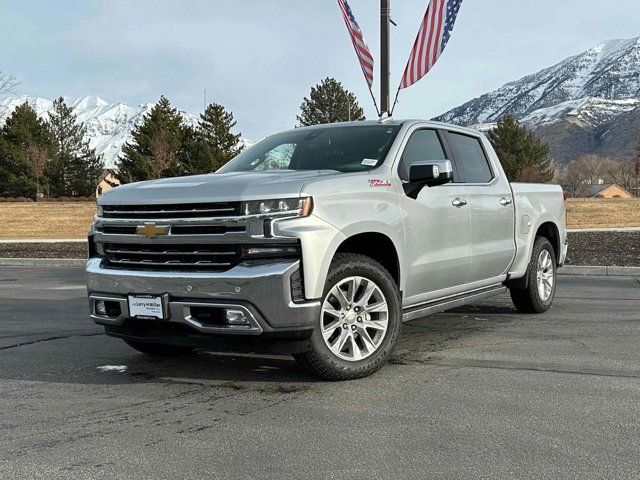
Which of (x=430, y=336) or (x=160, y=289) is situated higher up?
(x=160, y=289)

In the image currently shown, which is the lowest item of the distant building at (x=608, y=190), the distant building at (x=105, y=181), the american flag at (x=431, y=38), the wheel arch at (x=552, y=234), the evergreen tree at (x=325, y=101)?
the distant building at (x=608, y=190)

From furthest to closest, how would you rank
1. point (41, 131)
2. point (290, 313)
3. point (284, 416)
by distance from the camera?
point (41, 131)
point (290, 313)
point (284, 416)

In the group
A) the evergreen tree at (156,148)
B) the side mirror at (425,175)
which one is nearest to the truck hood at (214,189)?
the side mirror at (425,175)

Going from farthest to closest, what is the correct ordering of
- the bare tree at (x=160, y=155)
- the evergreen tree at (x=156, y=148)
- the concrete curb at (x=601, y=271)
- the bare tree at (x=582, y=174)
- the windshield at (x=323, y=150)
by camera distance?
the bare tree at (x=582, y=174) < the evergreen tree at (x=156, y=148) < the bare tree at (x=160, y=155) < the concrete curb at (x=601, y=271) < the windshield at (x=323, y=150)

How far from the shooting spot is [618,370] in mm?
4988

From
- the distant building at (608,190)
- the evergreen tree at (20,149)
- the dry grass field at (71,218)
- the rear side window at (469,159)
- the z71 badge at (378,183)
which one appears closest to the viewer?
the z71 badge at (378,183)

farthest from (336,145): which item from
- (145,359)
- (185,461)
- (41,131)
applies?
(41,131)

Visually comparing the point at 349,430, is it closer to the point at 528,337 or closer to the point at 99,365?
the point at 99,365

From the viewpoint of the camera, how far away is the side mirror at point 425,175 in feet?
17.0

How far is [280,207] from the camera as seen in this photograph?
4.37 metres

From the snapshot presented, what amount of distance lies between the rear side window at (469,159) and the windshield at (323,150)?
84 centimetres

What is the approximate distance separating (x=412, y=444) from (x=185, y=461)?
113cm

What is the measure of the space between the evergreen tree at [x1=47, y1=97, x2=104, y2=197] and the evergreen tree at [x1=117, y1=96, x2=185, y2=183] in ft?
28.4

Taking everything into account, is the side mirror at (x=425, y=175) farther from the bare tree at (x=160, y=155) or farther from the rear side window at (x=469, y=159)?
the bare tree at (x=160, y=155)
